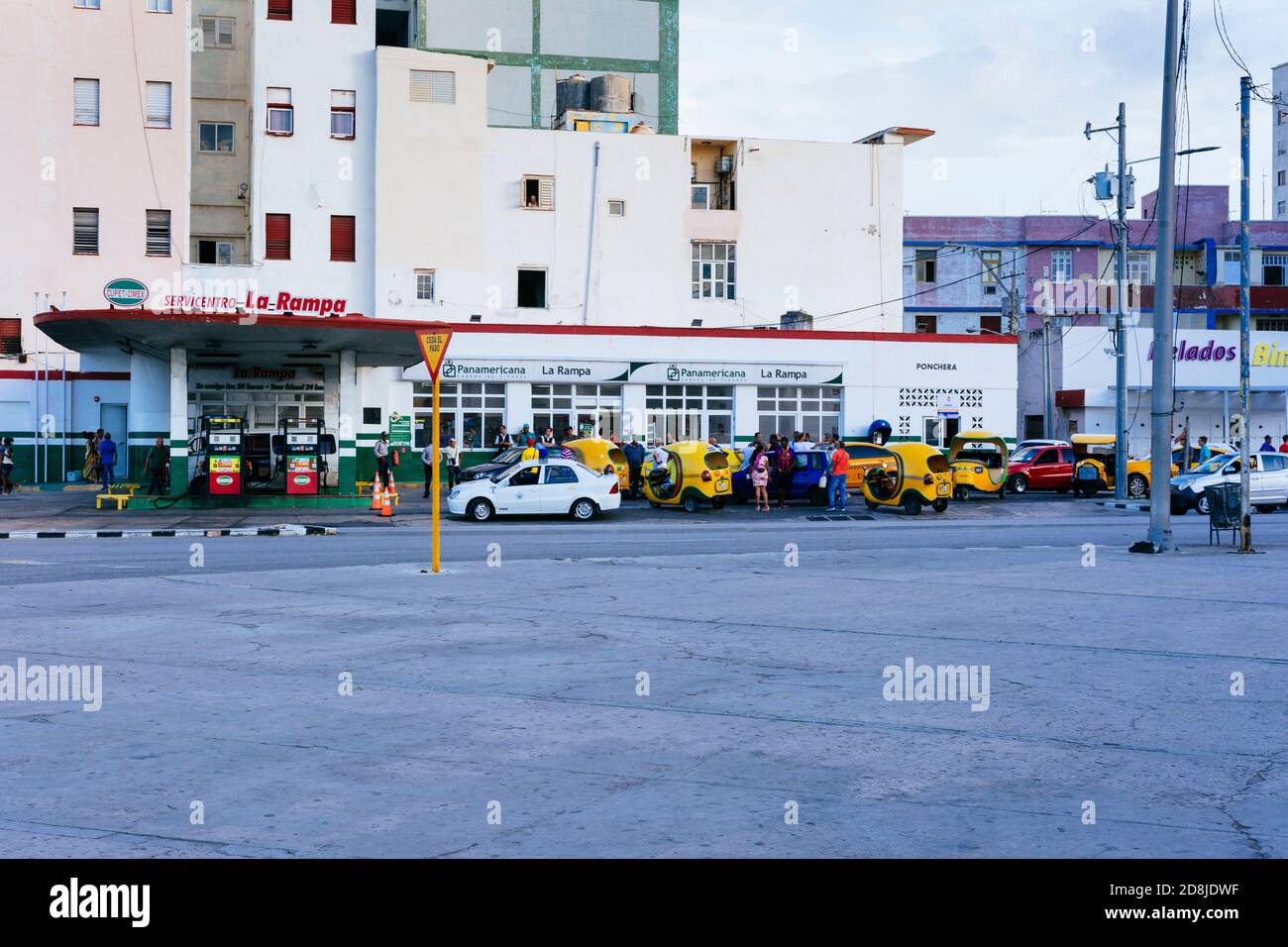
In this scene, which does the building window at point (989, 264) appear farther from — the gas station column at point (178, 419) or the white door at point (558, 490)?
the gas station column at point (178, 419)

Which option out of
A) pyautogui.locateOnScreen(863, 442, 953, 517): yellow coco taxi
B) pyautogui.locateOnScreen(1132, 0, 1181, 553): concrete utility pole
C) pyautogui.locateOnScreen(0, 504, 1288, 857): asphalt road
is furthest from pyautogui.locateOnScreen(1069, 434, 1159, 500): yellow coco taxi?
pyautogui.locateOnScreen(0, 504, 1288, 857): asphalt road

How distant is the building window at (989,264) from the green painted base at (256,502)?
42.3 metres

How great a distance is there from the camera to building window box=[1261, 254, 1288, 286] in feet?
235

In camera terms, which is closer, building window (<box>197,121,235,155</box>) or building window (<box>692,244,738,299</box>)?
building window (<box>197,121,235,155</box>)

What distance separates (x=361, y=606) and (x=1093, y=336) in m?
56.2

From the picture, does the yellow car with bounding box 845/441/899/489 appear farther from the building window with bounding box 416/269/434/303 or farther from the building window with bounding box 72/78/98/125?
the building window with bounding box 72/78/98/125

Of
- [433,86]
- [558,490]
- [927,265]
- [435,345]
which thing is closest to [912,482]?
[558,490]

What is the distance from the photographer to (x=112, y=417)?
48.5 meters

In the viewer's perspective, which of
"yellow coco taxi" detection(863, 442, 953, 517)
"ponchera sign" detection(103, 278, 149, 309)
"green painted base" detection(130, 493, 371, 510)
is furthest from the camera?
"green painted base" detection(130, 493, 371, 510)

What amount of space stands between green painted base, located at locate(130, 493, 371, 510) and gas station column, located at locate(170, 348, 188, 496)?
60.0 inches

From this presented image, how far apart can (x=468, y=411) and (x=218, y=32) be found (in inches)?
792

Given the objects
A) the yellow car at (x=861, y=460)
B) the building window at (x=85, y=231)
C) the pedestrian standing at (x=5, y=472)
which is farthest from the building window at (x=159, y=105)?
the yellow car at (x=861, y=460)
